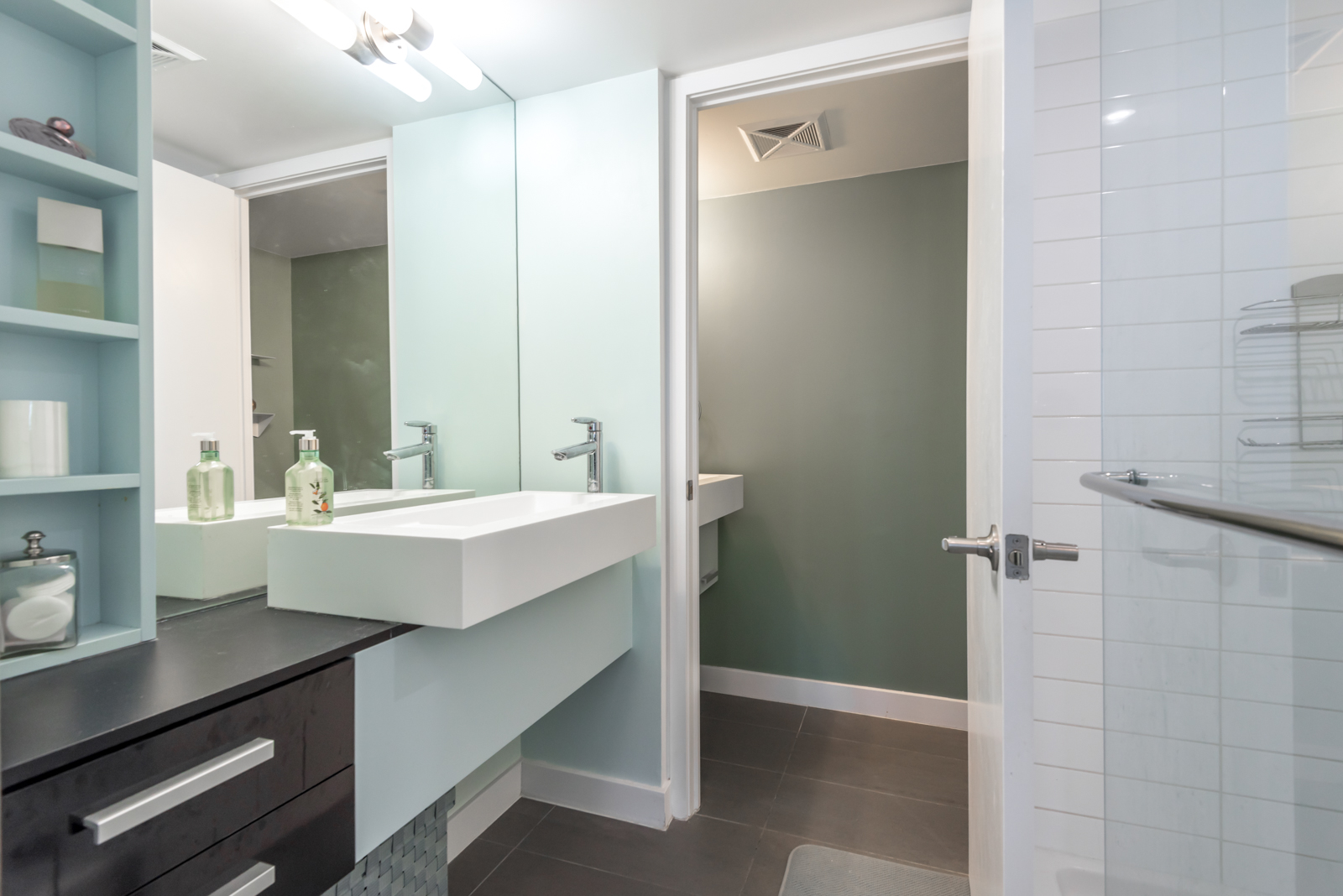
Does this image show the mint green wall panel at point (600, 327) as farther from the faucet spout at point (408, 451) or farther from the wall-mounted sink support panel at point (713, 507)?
the wall-mounted sink support panel at point (713, 507)

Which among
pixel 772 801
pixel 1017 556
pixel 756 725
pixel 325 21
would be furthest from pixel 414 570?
pixel 756 725

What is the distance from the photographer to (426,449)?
174 cm

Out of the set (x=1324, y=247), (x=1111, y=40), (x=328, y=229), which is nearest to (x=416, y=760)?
(x=328, y=229)

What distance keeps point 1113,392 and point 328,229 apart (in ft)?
4.96

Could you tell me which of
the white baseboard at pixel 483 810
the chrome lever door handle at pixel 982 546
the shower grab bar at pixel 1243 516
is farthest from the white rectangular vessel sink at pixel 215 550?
the shower grab bar at pixel 1243 516

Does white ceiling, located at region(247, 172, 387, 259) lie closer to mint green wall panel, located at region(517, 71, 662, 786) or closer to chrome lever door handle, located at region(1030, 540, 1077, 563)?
mint green wall panel, located at region(517, 71, 662, 786)

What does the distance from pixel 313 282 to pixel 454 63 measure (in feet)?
2.35

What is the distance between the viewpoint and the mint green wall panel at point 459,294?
165 cm

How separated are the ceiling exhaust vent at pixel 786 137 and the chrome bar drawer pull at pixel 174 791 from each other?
7.19ft

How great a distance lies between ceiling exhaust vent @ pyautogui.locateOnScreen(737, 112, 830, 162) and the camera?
7.07 feet

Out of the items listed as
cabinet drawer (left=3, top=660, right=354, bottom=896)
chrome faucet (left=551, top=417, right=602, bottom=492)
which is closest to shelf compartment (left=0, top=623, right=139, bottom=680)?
cabinet drawer (left=3, top=660, right=354, bottom=896)

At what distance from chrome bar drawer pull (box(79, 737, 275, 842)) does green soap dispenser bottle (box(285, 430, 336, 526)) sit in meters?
0.51

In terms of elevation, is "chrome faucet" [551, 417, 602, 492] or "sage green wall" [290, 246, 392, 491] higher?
"sage green wall" [290, 246, 392, 491]

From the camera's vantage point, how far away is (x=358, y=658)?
0.98 meters
